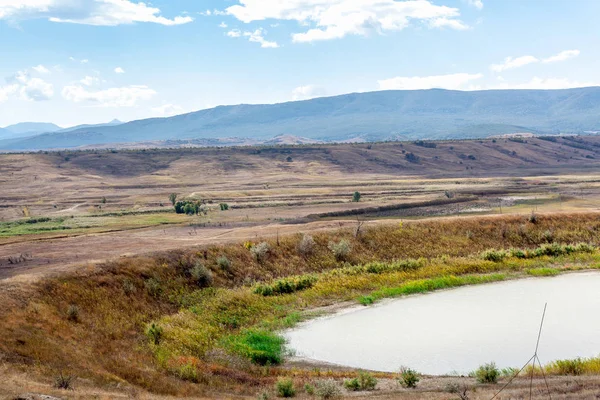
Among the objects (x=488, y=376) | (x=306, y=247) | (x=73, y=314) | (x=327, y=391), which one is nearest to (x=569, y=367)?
(x=488, y=376)

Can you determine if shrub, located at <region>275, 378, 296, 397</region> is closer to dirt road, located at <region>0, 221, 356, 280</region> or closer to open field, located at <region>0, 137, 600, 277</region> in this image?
dirt road, located at <region>0, 221, 356, 280</region>

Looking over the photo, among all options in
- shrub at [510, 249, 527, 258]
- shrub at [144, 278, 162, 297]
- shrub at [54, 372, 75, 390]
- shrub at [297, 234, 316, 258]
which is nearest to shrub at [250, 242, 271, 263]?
shrub at [297, 234, 316, 258]

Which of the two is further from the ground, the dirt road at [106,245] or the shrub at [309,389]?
the dirt road at [106,245]

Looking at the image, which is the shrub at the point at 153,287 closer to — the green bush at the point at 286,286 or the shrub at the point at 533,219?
the green bush at the point at 286,286

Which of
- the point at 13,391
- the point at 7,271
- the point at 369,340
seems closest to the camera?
the point at 13,391

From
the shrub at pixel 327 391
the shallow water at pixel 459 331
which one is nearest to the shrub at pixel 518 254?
the shallow water at pixel 459 331

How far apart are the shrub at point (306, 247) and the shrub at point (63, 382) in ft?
103

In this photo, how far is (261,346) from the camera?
3130cm

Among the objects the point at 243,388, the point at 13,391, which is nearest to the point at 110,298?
the point at 243,388

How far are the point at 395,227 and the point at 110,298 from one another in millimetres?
31695

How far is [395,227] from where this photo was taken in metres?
58.8

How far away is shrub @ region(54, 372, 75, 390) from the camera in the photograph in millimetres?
20500

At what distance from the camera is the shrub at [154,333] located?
1215 inches

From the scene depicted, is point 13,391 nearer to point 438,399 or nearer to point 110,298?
point 438,399
